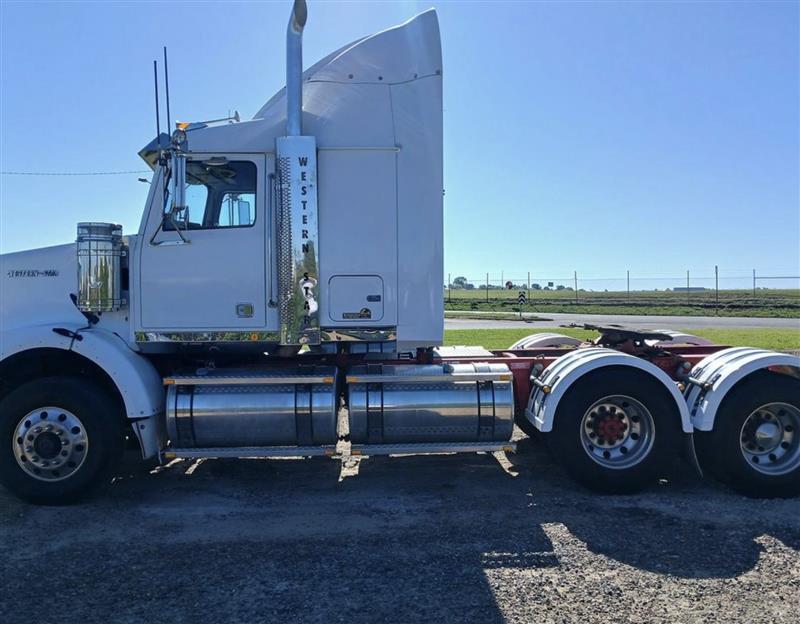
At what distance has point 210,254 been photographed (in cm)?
534

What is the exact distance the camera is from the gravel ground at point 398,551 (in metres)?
3.52

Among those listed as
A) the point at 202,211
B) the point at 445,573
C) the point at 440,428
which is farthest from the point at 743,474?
the point at 202,211

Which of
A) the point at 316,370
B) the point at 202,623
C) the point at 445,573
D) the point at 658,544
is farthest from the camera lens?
the point at 316,370

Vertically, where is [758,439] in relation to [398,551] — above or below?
above

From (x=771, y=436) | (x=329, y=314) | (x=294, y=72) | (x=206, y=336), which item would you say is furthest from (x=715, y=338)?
(x=206, y=336)

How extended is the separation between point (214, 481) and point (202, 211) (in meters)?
2.59

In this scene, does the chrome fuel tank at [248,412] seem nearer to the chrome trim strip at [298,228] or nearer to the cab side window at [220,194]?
the chrome trim strip at [298,228]

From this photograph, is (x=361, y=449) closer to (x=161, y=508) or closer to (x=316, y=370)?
(x=316, y=370)

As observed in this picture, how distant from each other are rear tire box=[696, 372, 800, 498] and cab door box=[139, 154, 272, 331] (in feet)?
13.8

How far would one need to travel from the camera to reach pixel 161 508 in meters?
5.12

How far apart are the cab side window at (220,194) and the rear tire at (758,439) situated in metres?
4.59

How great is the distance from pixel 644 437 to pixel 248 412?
3582 millimetres

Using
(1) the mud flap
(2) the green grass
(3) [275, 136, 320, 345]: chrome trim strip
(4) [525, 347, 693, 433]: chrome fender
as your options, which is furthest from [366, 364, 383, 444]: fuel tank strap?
(2) the green grass

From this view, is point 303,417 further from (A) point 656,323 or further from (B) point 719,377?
(A) point 656,323
